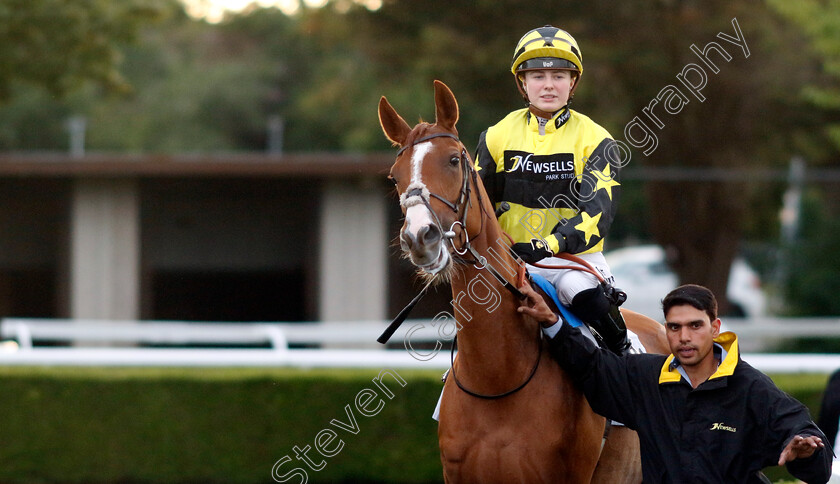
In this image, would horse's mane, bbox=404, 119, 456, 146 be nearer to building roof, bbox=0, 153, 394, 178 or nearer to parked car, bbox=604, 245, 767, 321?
building roof, bbox=0, 153, 394, 178

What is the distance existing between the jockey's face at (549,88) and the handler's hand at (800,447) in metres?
1.55

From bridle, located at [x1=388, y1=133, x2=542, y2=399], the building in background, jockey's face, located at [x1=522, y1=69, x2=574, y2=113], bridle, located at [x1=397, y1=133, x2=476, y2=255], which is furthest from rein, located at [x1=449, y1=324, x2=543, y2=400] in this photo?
the building in background

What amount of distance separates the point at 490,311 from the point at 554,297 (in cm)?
37

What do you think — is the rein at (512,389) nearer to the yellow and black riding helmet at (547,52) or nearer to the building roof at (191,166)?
the yellow and black riding helmet at (547,52)

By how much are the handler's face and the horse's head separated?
755 millimetres

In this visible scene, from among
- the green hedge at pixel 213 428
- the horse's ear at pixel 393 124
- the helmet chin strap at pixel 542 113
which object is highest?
the helmet chin strap at pixel 542 113

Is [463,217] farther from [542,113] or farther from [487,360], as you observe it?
[542,113]

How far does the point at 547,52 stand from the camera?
148 inches

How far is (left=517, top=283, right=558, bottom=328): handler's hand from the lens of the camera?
11.3ft

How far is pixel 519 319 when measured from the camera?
3.52m

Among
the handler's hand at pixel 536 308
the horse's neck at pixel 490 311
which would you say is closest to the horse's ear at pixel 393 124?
the horse's neck at pixel 490 311

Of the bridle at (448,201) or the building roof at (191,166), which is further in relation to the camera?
the building roof at (191,166)

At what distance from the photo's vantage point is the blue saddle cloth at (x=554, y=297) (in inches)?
144

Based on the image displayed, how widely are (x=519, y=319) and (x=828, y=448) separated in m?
1.11
